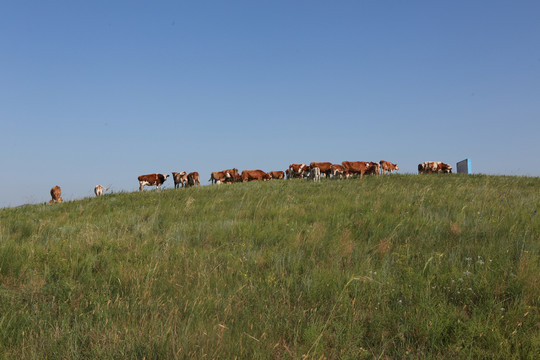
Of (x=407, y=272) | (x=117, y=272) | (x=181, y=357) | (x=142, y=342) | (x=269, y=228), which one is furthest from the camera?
(x=269, y=228)

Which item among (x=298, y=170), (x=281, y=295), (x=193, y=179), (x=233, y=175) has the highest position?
(x=298, y=170)

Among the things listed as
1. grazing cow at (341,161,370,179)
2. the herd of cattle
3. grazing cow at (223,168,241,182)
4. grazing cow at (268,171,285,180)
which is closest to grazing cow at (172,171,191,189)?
the herd of cattle

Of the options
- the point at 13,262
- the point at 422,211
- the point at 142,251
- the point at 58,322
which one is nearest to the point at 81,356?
the point at 58,322

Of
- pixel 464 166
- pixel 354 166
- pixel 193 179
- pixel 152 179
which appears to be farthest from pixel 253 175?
pixel 464 166

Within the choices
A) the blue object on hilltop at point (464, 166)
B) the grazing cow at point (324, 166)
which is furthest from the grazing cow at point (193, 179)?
the blue object on hilltop at point (464, 166)

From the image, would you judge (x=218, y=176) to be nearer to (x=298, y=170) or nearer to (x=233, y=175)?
(x=233, y=175)

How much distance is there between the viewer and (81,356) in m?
2.66

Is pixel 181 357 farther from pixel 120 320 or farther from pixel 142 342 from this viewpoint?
pixel 120 320

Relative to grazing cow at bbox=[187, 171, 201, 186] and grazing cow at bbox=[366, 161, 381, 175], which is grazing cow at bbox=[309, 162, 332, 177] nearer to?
grazing cow at bbox=[366, 161, 381, 175]

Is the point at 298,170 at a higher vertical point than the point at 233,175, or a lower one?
higher

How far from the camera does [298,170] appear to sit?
38281 mm

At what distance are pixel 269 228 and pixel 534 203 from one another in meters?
7.28

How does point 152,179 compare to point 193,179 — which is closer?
point 193,179

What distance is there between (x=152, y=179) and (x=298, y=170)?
1694cm
